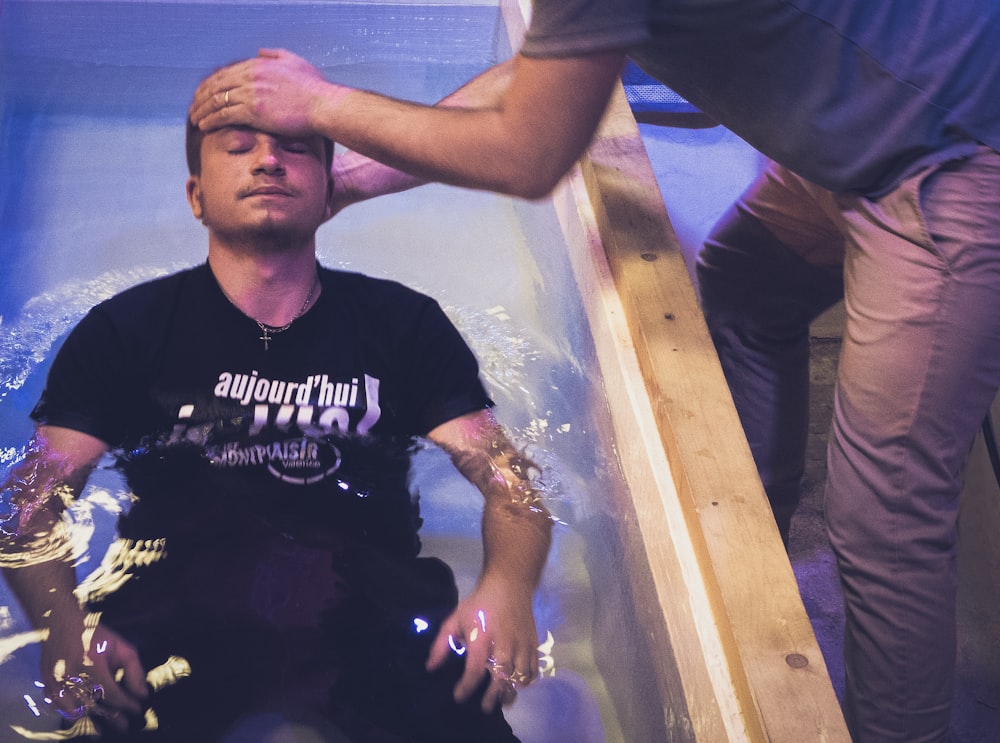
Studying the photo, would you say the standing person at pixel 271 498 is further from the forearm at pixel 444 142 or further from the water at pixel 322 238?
the forearm at pixel 444 142

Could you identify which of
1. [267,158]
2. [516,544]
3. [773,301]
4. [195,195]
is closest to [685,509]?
[516,544]

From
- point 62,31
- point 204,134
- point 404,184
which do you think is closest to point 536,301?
point 404,184

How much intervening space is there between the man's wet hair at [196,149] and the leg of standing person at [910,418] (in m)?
0.72

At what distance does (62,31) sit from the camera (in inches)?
87.1

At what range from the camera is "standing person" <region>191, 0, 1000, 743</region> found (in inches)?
39.4

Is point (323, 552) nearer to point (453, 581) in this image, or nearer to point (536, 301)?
point (453, 581)

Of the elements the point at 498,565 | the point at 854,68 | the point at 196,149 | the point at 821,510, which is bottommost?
the point at 821,510

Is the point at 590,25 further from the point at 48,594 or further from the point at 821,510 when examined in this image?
the point at 821,510

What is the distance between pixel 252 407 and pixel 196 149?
0.40 meters

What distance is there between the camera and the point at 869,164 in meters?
1.07

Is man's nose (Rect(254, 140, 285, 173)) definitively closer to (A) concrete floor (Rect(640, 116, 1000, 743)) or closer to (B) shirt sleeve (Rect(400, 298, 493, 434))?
(B) shirt sleeve (Rect(400, 298, 493, 434))

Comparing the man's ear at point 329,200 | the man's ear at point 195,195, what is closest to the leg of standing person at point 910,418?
the man's ear at point 329,200

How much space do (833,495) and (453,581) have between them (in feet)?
1.54

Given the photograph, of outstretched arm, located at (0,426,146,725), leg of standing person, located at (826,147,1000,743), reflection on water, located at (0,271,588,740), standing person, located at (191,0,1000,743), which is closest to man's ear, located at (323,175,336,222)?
standing person, located at (191,0,1000,743)
